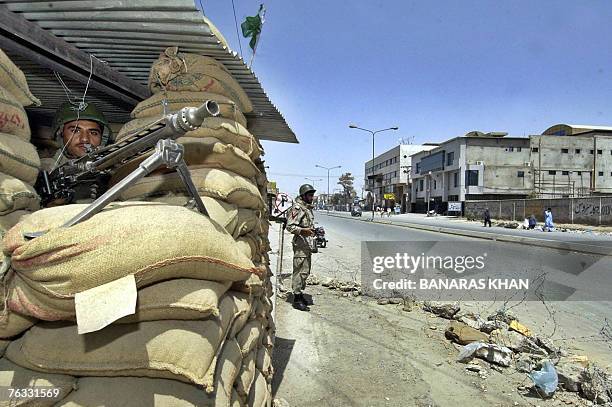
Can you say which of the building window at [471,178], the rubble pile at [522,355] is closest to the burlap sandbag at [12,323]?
the rubble pile at [522,355]

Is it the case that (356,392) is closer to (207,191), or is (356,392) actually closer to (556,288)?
(207,191)

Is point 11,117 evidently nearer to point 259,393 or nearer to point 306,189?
point 259,393

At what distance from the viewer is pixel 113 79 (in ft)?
9.16

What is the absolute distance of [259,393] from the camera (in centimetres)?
224

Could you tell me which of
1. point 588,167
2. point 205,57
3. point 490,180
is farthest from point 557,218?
point 205,57

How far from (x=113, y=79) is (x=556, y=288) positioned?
725 cm

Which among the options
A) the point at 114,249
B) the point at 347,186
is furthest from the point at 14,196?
the point at 347,186

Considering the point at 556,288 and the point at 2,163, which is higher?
the point at 2,163

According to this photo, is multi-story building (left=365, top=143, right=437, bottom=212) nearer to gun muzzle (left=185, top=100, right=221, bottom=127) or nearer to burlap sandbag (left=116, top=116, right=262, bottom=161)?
burlap sandbag (left=116, top=116, right=262, bottom=161)

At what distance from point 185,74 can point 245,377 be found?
1.77 metres

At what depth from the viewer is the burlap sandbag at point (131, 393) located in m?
1.34

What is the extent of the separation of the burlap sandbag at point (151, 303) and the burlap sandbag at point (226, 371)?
0.34 metres

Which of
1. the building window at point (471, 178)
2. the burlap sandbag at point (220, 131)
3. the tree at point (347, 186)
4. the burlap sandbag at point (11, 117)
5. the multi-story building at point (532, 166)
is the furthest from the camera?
the tree at point (347, 186)

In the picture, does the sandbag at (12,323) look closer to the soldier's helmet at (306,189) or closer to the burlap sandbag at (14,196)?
the burlap sandbag at (14,196)
